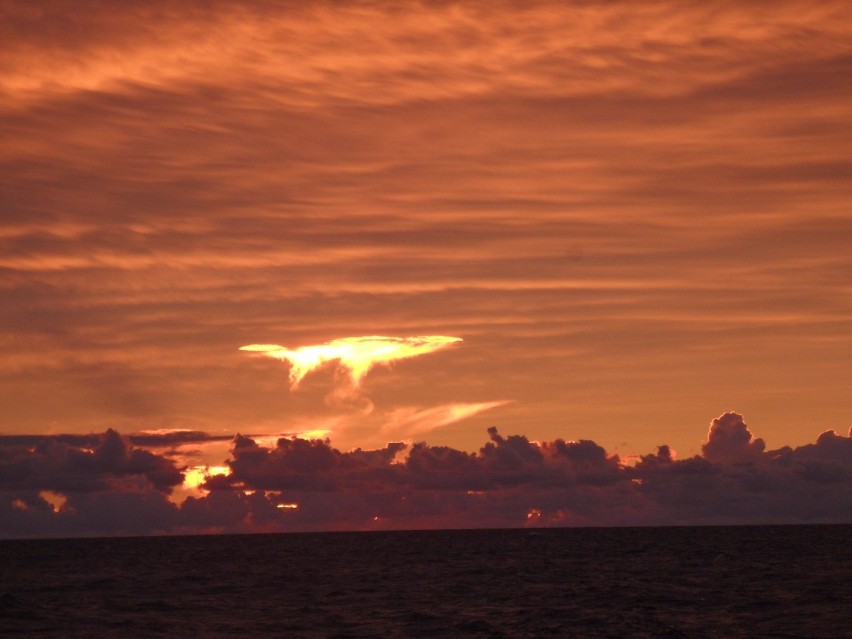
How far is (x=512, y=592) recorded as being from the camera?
112 metres

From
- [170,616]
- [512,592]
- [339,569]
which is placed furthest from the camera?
[339,569]

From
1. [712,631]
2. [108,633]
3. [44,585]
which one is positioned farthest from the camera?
[44,585]

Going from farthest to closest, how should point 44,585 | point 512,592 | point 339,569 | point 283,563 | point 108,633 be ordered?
point 283,563, point 339,569, point 44,585, point 512,592, point 108,633

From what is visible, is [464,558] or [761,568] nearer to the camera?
[761,568]

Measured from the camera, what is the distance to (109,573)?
554 ft

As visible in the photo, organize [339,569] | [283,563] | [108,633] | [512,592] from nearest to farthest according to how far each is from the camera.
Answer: [108,633], [512,592], [339,569], [283,563]

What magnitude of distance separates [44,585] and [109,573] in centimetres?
2718

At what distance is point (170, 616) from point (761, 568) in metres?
86.0

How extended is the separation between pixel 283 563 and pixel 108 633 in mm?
112580

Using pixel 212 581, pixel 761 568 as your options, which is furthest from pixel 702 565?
pixel 212 581

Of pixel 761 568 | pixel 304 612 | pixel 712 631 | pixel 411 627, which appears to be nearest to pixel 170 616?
pixel 304 612

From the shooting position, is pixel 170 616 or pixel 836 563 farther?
pixel 836 563

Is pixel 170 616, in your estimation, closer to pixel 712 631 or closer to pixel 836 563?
pixel 712 631

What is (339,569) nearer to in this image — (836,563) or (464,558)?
(464,558)
